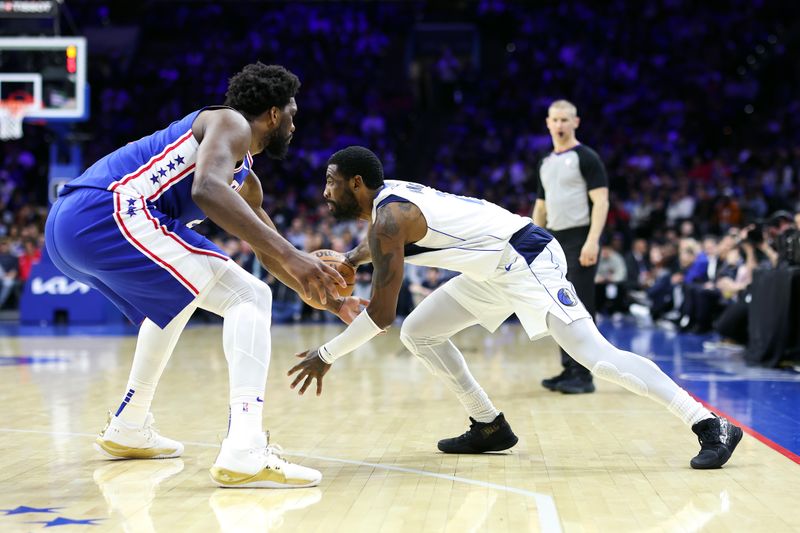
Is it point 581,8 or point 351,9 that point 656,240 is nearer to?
point 581,8

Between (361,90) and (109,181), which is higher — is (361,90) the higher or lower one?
the higher one

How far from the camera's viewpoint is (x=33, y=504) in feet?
11.6

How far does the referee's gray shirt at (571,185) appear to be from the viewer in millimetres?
7148

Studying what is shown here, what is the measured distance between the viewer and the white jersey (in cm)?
426

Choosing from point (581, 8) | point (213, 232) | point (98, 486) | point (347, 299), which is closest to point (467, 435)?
point (347, 299)

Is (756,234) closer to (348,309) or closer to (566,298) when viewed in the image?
(566,298)

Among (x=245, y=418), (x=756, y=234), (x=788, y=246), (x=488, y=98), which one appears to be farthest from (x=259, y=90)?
(x=488, y=98)

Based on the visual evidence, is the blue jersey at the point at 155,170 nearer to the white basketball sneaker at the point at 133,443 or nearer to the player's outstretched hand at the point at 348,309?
the player's outstretched hand at the point at 348,309

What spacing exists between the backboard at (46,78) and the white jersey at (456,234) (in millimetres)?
10858

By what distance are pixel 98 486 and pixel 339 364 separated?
209 inches

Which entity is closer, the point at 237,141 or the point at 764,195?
the point at 237,141

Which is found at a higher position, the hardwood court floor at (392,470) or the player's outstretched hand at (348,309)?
the player's outstretched hand at (348,309)

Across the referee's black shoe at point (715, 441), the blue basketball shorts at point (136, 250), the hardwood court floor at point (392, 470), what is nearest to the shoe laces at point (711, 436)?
the referee's black shoe at point (715, 441)

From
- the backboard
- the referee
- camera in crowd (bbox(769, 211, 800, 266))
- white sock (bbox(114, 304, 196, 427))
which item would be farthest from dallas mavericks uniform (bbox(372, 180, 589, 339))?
the backboard
